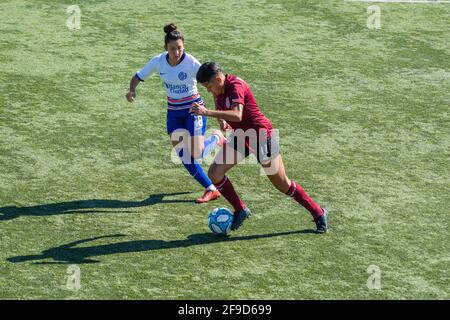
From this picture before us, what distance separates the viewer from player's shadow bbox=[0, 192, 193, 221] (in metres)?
11.2

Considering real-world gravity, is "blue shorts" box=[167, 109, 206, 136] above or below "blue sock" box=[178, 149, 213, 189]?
above

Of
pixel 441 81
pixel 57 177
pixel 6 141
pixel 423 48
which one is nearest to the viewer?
pixel 57 177

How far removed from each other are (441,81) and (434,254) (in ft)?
20.9

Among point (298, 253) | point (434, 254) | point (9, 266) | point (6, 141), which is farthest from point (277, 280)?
point (6, 141)

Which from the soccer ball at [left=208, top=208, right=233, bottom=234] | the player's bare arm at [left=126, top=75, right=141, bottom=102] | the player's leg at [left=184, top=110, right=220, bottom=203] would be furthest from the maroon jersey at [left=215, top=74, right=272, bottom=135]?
the player's bare arm at [left=126, top=75, right=141, bottom=102]

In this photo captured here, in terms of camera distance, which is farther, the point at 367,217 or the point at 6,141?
the point at 6,141

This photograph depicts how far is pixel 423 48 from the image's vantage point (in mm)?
17453

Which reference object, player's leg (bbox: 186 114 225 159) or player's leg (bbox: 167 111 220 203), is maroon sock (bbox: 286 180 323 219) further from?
player's leg (bbox: 186 114 225 159)

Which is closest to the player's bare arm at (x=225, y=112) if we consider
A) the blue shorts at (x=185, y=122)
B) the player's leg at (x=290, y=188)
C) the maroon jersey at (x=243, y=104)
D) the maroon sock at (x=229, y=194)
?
the maroon jersey at (x=243, y=104)

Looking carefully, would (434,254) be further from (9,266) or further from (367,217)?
(9,266)

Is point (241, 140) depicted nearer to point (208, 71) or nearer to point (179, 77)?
point (208, 71)

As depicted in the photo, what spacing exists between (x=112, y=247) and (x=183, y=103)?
2301mm

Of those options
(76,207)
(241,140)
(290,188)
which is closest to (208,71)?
(241,140)

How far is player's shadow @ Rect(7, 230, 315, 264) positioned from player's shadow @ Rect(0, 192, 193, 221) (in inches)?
33.8
